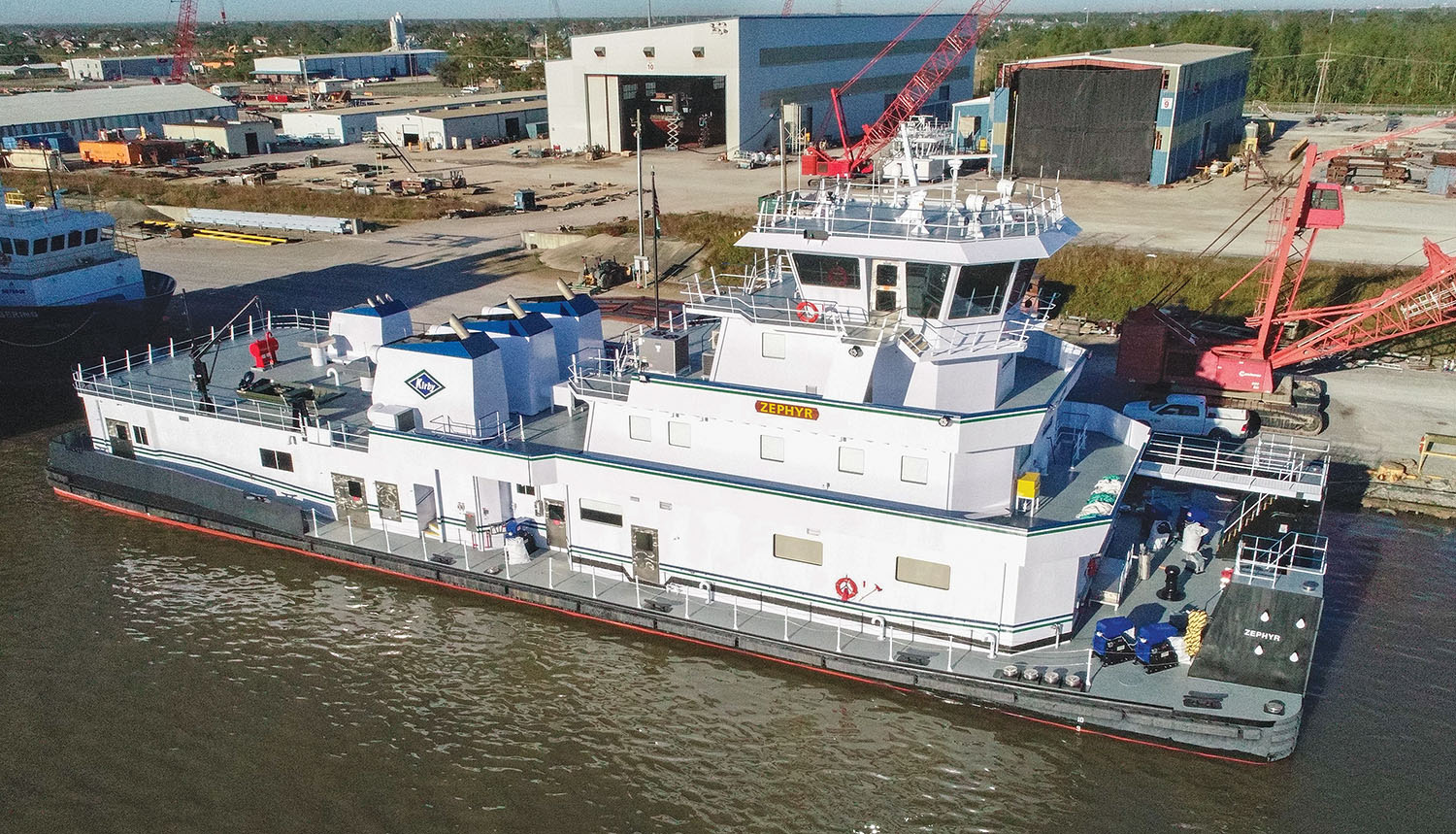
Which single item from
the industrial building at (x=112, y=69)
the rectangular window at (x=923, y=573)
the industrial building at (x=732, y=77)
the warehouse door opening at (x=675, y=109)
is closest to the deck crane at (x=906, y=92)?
the industrial building at (x=732, y=77)

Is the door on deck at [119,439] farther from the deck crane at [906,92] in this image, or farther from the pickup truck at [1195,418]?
the deck crane at [906,92]

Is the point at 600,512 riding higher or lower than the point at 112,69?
lower

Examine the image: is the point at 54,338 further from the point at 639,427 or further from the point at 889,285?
the point at 889,285

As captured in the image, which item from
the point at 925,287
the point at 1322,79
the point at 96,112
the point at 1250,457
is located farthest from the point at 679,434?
the point at 96,112

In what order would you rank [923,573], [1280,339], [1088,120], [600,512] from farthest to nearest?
[1088,120]
[1280,339]
[600,512]
[923,573]

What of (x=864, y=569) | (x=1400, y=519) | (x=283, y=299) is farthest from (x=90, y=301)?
(x=1400, y=519)

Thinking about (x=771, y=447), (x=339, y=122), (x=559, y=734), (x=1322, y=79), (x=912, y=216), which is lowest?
(x=559, y=734)
